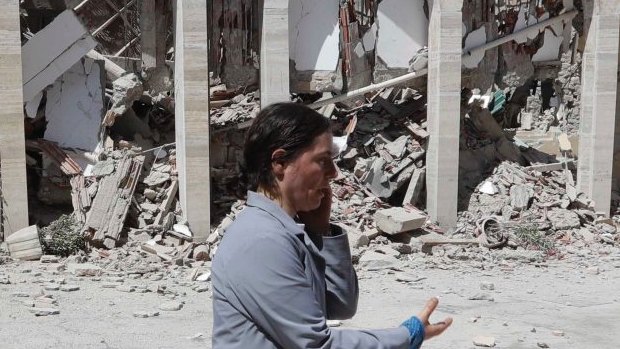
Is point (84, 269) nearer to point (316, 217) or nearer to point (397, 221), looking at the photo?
point (397, 221)

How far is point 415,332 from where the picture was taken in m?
2.21

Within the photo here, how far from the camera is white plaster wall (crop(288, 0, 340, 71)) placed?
15906 mm

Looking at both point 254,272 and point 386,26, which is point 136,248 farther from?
point 254,272

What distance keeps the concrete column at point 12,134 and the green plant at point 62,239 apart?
67cm

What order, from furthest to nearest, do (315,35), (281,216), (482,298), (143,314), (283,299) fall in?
(315,35) < (482,298) < (143,314) < (281,216) < (283,299)

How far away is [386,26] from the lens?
16.6 metres

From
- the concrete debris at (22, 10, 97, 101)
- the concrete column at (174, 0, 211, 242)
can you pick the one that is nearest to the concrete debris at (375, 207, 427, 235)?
the concrete column at (174, 0, 211, 242)

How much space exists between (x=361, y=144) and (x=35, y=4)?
29.1 ft

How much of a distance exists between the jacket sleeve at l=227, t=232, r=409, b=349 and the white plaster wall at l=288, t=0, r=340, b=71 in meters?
14.1

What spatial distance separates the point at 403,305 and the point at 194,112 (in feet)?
20.5

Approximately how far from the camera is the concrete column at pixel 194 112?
14375 millimetres

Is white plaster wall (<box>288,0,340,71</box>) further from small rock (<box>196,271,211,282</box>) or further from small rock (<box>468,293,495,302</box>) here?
small rock (<box>468,293,495,302</box>)

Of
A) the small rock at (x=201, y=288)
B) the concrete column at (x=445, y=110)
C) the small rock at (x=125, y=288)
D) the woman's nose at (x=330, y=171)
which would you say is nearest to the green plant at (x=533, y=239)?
the concrete column at (x=445, y=110)

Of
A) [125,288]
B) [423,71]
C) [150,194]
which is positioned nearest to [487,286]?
[125,288]
